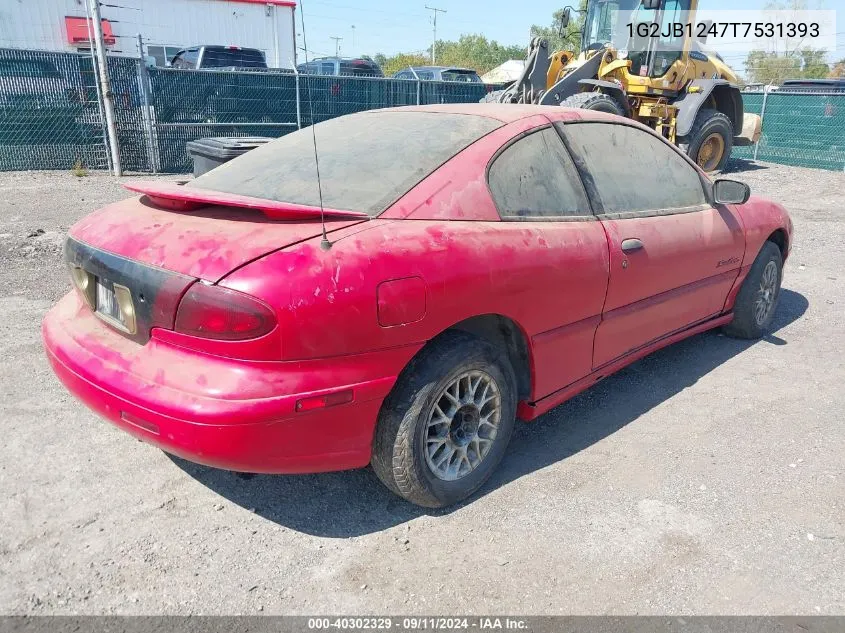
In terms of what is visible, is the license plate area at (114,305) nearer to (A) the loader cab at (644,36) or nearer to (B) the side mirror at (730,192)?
(B) the side mirror at (730,192)

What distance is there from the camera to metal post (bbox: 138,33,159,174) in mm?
11023

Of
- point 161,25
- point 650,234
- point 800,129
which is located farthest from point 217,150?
point 161,25

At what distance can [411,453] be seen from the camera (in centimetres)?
259

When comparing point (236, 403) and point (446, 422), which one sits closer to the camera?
point (236, 403)

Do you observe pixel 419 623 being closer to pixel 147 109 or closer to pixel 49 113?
pixel 147 109

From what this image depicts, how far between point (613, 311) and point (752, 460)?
3.20 ft

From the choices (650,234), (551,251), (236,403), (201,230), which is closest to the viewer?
(236,403)

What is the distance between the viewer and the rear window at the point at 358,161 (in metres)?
2.76

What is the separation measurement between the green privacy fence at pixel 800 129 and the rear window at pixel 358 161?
13.6 meters

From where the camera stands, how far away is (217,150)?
6.25 metres

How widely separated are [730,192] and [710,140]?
31.8 feet

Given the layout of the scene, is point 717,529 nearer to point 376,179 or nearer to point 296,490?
point 296,490

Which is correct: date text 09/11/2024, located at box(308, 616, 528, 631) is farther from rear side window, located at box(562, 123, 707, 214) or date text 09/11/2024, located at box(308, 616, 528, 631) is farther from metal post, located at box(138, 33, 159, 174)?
metal post, located at box(138, 33, 159, 174)

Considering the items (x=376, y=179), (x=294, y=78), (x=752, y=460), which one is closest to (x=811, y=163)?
(x=294, y=78)
